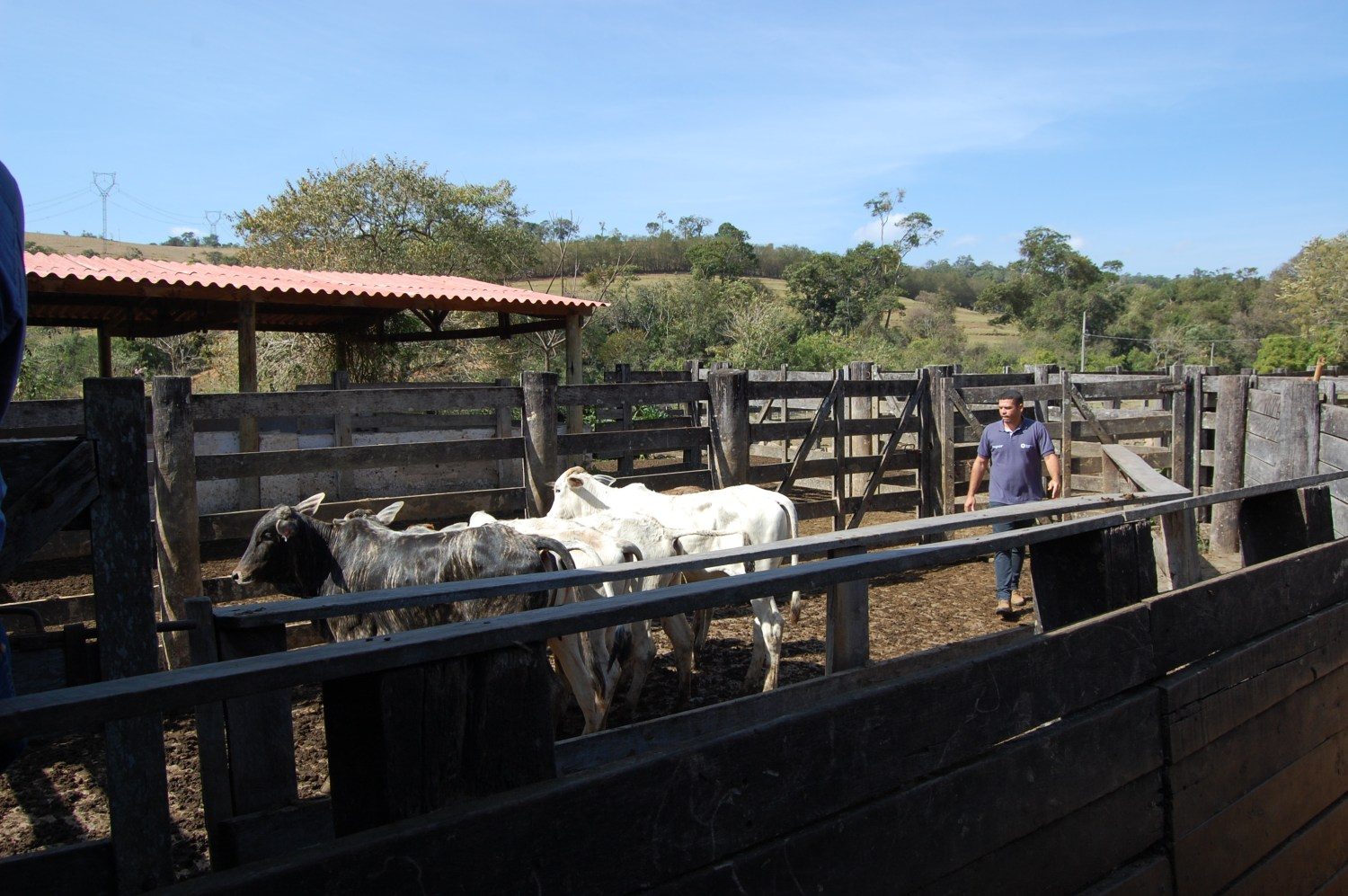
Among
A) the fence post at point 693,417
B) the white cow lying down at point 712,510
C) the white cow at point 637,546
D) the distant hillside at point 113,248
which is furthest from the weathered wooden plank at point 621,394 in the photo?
the distant hillside at point 113,248

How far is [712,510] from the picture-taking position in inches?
276

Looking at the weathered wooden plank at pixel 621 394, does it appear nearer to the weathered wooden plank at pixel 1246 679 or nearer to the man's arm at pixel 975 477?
the man's arm at pixel 975 477

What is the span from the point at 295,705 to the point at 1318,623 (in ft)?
17.8

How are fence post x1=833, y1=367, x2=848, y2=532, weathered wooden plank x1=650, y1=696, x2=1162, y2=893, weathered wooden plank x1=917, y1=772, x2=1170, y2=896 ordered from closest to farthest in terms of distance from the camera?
weathered wooden plank x1=650, y1=696, x2=1162, y2=893, weathered wooden plank x1=917, y1=772, x2=1170, y2=896, fence post x1=833, y1=367, x2=848, y2=532

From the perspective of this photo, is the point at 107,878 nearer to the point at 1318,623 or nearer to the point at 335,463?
the point at 1318,623

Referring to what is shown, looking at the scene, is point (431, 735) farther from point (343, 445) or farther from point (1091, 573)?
point (343, 445)

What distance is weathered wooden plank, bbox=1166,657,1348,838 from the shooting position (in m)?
2.81

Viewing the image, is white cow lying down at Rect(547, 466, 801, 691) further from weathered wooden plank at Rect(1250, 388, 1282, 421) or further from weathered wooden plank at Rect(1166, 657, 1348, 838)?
weathered wooden plank at Rect(1250, 388, 1282, 421)

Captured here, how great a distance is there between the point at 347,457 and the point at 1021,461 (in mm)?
5329

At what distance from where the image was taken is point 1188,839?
279 centimetres

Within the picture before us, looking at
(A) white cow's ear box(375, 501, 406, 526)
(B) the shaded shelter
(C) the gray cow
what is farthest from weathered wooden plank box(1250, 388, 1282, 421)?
(B) the shaded shelter

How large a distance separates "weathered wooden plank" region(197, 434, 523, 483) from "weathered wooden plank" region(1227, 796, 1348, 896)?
17.5 ft

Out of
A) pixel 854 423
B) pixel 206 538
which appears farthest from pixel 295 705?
pixel 854 423

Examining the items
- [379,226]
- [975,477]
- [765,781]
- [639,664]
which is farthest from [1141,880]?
[379,226]
